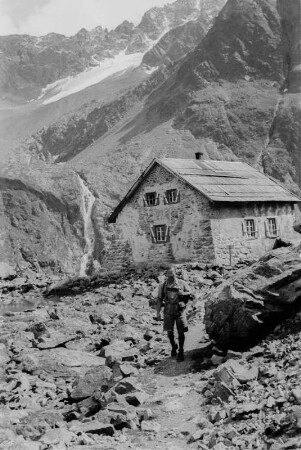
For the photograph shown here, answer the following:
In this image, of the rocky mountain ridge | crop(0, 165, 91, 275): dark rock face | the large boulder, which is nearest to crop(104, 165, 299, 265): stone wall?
the large boulder

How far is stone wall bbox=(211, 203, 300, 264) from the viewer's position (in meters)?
27.2

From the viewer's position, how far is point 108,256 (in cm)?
3231

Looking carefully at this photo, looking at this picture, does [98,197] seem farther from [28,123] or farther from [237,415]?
[28,123]

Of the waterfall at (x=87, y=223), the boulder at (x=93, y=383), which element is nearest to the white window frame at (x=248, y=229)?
the boulder at (x=93, y=383)

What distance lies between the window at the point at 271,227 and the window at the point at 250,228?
107 cm

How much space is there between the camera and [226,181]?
3031 cm

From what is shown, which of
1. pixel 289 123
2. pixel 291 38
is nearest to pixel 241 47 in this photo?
Answer: pixel 291 38

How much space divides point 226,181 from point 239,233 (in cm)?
379

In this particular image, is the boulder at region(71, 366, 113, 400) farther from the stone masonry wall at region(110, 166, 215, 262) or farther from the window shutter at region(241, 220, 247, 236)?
the window shutter at region(241, 220, 247, 236)

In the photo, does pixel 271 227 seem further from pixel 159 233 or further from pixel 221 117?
pixel 221 117

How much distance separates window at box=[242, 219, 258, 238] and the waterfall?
30.2 meters

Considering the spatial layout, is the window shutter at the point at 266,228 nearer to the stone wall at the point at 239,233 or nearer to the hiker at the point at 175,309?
the stone wall at the point at 239,233

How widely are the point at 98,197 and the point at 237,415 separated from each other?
5907cm

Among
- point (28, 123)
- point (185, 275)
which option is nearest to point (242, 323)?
point (185, 275)
